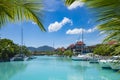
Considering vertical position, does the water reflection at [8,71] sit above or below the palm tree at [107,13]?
below

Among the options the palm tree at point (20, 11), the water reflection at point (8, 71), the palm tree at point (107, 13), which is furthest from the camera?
the water reflection at point (8, 71)

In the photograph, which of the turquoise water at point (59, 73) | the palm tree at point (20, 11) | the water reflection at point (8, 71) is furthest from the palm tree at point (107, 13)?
the water reflection at point (8, 71)

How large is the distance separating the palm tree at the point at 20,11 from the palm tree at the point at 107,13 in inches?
19.4

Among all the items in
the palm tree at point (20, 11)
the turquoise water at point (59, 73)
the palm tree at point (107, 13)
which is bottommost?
the turquoise water at point (59, 73)

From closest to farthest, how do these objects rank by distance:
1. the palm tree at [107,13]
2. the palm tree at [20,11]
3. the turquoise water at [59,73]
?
the palm tree at [107,13] < the palm tree at [20,11] < the turquoise water at [59,73]

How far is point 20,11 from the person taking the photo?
5.71 ft

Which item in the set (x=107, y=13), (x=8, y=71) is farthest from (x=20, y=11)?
(x=8, y=71)

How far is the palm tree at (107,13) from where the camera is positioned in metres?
1.19

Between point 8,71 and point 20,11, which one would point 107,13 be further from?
point 8,71

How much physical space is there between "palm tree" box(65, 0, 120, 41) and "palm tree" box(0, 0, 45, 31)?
0.49 meters

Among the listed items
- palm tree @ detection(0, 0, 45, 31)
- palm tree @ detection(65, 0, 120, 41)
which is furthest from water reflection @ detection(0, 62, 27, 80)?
palm tree @ detection(65, 0, 120, 41)

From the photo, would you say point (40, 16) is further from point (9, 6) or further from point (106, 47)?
point (106, 47)

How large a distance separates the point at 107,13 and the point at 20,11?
71 centimetres

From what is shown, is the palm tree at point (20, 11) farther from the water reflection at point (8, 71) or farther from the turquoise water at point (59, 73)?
the water reflection at point (8, 71)
